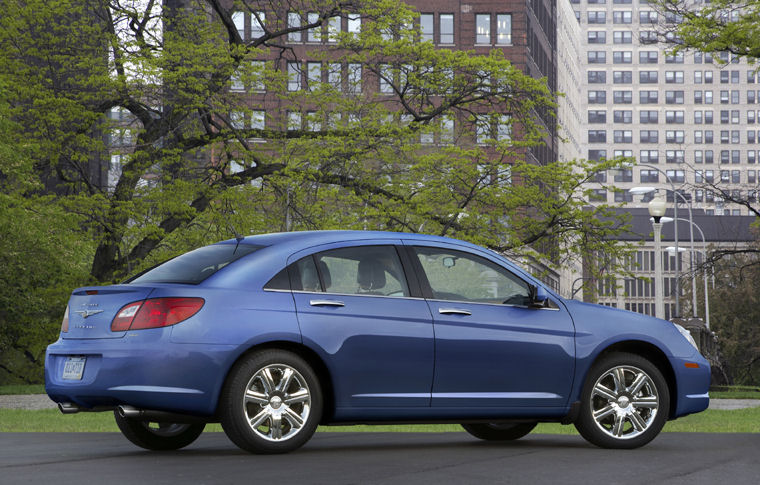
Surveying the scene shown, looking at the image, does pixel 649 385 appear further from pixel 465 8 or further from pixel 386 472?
pixel 465 8

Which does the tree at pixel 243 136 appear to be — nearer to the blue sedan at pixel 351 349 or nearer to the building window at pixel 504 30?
the blue sedan at pixel 351 349

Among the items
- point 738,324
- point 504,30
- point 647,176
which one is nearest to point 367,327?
point 738,324

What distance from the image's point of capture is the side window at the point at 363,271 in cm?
841

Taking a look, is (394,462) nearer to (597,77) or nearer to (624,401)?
(624,401)

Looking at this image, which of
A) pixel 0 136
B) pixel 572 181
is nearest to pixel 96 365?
pixel 0 136

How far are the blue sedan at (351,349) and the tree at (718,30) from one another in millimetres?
13755

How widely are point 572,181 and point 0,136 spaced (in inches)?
509

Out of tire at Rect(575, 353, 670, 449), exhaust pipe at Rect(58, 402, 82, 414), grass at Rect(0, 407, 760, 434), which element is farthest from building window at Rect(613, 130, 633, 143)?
exhaust pipe at Rect(58, 402, 82, 414)

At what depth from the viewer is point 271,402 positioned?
793cm

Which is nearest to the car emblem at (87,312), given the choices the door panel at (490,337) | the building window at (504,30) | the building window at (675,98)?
the door panel at (490,337)

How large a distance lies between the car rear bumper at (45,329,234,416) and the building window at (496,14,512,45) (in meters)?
70.7

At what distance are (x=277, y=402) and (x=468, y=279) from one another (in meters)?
1.91

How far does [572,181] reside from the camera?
28656mm

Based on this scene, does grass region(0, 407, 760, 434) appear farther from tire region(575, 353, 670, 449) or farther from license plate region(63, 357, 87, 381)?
license plate region(63, 357, 87, 381)
